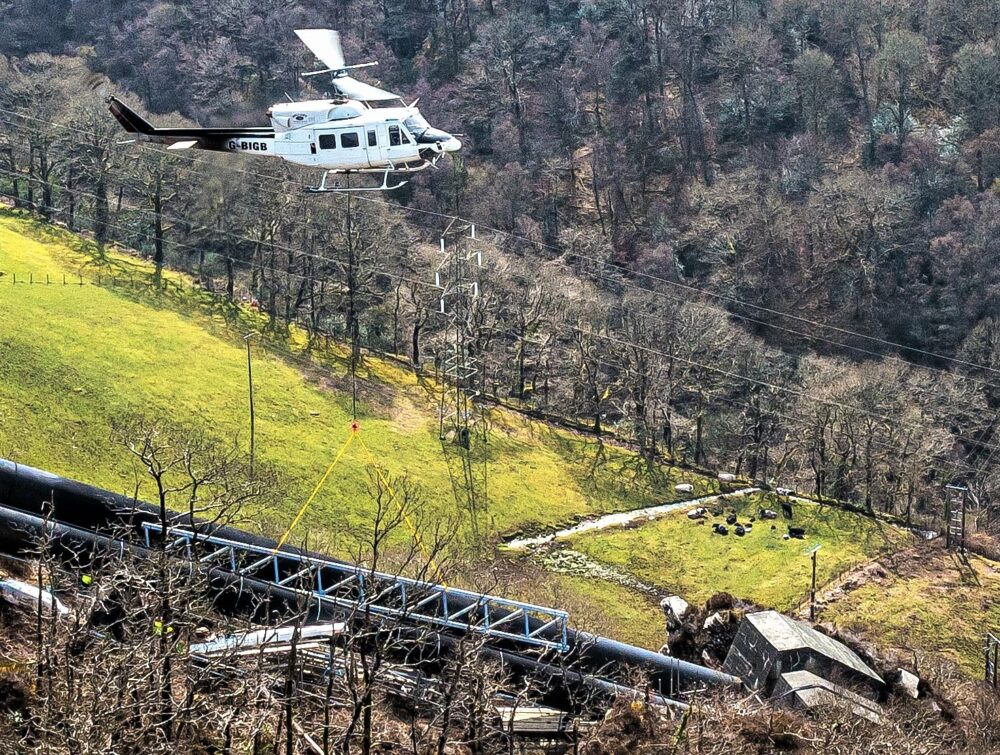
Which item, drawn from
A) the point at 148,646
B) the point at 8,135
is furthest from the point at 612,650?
the point at 8,135

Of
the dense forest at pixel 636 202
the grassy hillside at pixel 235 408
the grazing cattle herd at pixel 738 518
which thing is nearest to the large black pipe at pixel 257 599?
the grassy hillside at pixel 235 408

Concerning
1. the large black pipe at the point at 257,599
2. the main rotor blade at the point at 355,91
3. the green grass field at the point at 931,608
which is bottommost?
the green grass field at the point at 931,608

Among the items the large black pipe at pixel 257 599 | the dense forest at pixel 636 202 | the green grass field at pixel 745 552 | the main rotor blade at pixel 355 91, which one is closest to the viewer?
the large black pipe at pixel 257 599

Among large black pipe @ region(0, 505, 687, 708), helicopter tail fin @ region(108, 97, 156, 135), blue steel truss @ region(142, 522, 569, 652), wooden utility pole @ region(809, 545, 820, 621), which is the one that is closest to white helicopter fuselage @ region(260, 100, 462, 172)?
helicopter tail fin @ region(108, 97, 156, 135)

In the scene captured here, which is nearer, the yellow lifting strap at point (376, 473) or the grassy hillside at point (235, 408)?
the yellow lifting strap at point (376, 473)

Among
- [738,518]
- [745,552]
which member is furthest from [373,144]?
[738,518]

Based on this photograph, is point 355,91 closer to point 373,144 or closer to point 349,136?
point 349,136

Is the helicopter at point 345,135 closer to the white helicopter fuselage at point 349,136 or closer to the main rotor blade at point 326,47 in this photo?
the white helicopter fuselage at point 349,136
